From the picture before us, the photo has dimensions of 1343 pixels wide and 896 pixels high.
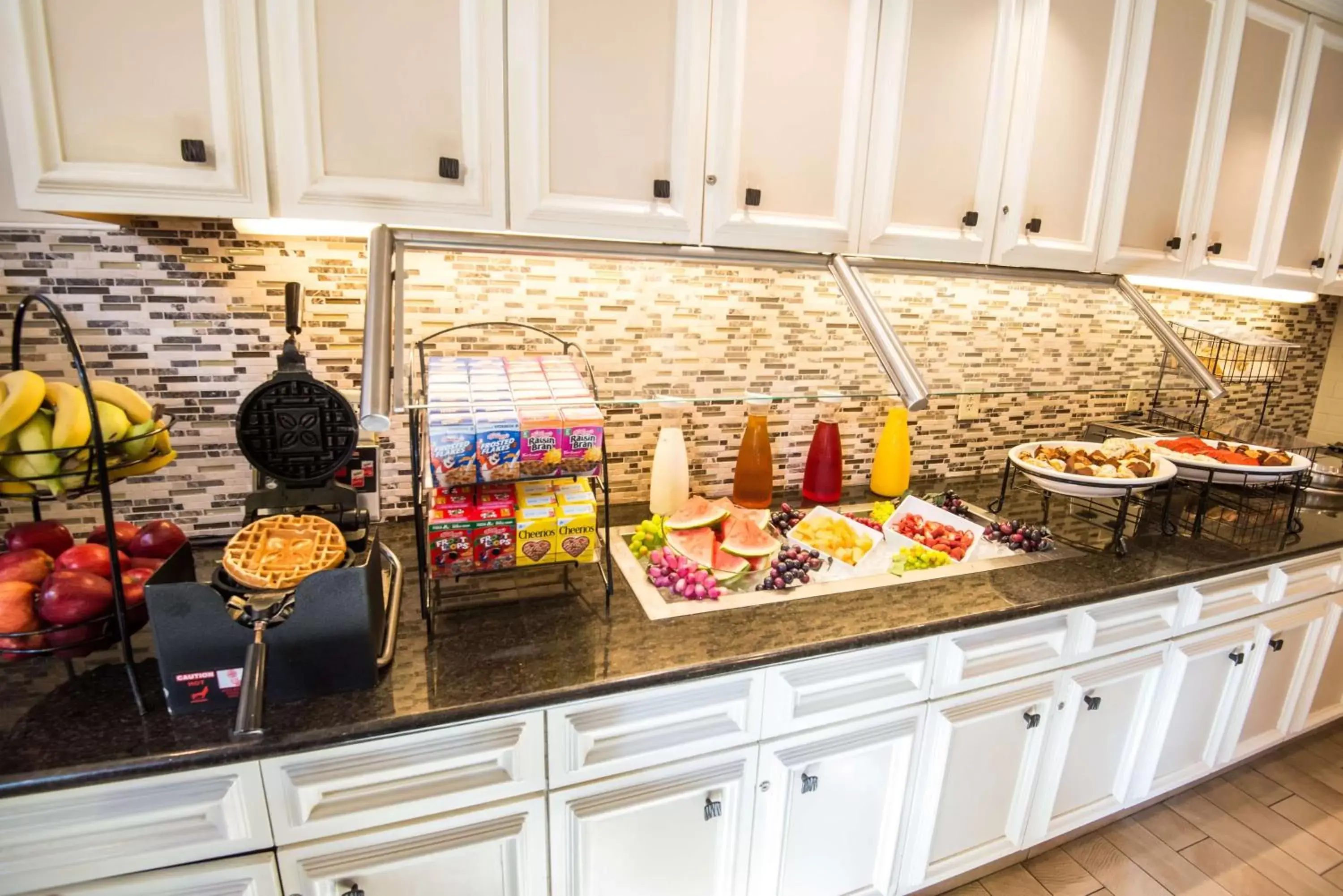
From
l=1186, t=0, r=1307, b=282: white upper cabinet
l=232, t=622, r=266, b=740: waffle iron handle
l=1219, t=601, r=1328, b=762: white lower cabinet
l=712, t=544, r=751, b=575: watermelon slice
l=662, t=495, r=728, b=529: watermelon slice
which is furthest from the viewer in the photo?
l=1219, t=601, r=1328, b=762: white lower cabinet

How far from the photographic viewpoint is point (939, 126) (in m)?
1.48

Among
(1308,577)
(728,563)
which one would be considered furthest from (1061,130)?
(1308,577)

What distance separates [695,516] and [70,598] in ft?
3.71

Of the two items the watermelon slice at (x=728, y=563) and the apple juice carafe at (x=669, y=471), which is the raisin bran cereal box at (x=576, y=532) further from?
the apple juice carafe at (x=669, y=471)

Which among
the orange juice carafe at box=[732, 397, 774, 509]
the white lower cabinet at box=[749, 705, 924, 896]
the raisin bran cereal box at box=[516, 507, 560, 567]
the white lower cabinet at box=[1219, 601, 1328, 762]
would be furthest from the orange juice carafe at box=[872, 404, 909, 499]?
the raisin bran cereal box at box=[516, 507, 560, 567]

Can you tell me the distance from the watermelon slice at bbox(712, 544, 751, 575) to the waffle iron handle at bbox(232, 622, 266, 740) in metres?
0.84

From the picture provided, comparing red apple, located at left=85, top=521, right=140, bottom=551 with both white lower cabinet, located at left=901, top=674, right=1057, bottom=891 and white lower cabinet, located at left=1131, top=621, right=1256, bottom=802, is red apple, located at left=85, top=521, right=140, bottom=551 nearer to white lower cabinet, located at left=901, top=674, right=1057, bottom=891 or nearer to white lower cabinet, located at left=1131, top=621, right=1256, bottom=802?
white lower cabinet, located at left=901, top=674, right=1057, bottom=891

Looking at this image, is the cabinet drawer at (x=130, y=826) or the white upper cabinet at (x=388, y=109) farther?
the white upper cabinet at (x=388, y=109)

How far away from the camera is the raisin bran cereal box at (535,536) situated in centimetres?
115

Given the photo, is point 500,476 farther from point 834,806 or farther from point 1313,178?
point 1313,178

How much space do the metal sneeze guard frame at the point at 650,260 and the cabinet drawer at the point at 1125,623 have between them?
1.99 feet

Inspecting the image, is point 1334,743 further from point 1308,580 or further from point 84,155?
point 84,155

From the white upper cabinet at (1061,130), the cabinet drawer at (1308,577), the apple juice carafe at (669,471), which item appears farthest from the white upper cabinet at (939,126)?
the cabinet drawer at (1308,577)

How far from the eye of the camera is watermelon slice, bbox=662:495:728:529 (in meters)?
1.50
